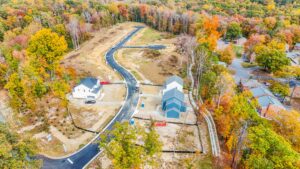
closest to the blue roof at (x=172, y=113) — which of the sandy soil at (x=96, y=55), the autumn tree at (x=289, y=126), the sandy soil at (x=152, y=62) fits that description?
the sandy soil at (x=152, y=62)

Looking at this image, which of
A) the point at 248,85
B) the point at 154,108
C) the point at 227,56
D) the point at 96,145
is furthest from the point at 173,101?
the point at 227,56

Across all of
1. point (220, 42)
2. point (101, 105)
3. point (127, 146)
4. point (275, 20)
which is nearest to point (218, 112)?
point (127, 146)

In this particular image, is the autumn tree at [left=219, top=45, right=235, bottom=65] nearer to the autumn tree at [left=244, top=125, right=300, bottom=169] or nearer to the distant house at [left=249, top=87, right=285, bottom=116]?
the distant house at [left=249, top=87, right=285, bottom=116]

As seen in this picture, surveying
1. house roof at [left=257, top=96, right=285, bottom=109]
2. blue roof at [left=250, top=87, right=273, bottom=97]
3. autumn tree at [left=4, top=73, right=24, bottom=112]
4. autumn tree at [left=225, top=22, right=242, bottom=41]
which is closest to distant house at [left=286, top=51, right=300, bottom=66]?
autumn tree at [left=225, top=22, right=242, bottom=41]

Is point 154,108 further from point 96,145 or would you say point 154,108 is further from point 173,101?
point 96,145

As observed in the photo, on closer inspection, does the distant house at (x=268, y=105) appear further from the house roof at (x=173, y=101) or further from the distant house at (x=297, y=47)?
the distant house at (x=297, y=47)

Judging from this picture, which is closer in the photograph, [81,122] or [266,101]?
[81,122]
